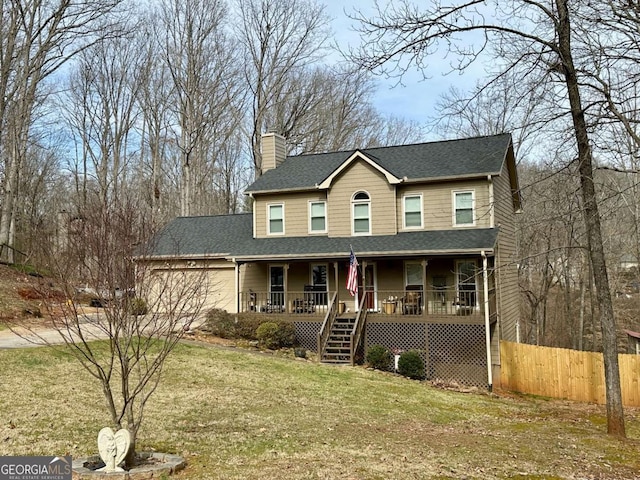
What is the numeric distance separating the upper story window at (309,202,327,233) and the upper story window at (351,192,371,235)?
1.30 metres

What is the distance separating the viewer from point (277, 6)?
114ft

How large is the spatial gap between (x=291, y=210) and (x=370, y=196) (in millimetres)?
3504

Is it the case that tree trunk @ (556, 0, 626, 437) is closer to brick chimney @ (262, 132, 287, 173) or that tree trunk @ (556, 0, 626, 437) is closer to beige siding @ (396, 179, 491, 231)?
beige siding @ (396, 179, 491, 231)

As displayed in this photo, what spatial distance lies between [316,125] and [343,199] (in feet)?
61.5

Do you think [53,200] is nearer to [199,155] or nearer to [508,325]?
[199,155]

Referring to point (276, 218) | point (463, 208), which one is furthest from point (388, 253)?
point (276, 218)

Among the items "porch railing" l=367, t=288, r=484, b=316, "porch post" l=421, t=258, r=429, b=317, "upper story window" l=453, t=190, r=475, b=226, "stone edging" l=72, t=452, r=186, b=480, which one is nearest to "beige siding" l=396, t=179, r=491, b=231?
"upper story window" l=453, t=190, r=475, b=226

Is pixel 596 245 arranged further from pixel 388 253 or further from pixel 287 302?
pixel 287 302

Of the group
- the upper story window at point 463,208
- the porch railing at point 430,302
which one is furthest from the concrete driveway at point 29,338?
the upper story window at point 463,208

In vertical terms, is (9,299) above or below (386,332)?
above

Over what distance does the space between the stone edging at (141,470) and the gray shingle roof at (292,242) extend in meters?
9.16

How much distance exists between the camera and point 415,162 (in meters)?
22.1

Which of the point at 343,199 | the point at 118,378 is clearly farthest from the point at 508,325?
the point at 118,378

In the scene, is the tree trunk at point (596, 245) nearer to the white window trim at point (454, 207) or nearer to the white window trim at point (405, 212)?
the white window trim at point (454, 207)
